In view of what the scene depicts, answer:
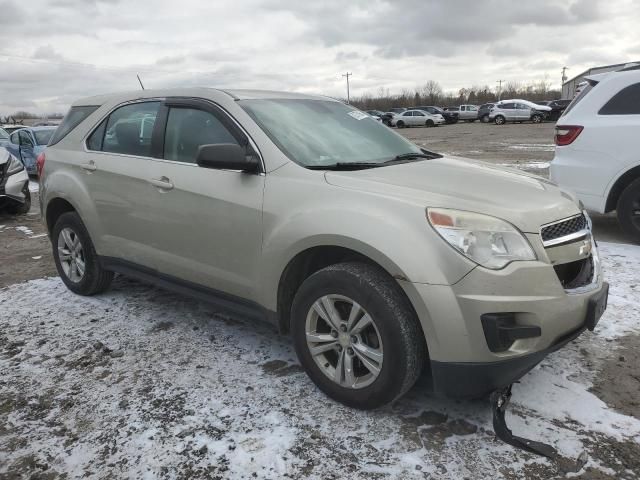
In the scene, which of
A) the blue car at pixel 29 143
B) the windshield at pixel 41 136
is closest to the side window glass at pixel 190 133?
the blue car at pixel 29 143

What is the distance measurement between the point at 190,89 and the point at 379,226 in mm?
1916

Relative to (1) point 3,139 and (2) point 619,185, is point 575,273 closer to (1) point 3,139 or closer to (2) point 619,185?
(2) point 619,185

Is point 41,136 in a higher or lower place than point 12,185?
higher

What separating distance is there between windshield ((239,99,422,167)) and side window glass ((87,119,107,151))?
4.98 feet

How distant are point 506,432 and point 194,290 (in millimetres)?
2075

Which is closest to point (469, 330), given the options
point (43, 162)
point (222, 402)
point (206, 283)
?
point (222, 402)

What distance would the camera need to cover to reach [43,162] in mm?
4742

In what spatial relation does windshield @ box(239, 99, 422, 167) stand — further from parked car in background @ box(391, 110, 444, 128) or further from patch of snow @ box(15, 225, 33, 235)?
parked car in background @ box(391, 110, 444, 128)

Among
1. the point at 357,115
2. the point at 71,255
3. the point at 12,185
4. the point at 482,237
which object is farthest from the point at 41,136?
the point at 482,237

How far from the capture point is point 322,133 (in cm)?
346

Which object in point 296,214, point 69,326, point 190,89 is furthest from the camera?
point 69,326

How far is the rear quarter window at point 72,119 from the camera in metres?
4.51

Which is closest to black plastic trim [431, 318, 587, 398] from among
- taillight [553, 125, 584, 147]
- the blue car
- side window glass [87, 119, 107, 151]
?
side window glass [87, 119, 107, 151]

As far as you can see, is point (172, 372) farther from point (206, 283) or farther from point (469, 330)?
point (469, 330)
